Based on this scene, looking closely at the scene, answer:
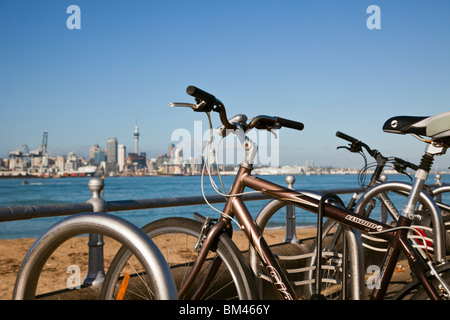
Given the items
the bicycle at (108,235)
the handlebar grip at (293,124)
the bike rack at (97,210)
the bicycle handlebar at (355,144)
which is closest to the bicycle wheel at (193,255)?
the bicycle at (108,235)

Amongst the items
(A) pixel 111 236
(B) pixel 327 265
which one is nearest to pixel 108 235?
(A) pixel 111 236

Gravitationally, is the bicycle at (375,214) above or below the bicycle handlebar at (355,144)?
below

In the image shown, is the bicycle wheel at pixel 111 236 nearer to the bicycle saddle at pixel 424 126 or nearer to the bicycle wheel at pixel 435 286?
the bicycle wheel at pixel 435 286

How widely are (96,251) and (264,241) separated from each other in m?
1.42

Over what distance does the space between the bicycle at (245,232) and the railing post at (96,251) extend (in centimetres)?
74

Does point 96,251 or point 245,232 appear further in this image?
point 96,251

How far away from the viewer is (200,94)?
2119 mm

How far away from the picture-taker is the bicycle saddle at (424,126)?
205 cm

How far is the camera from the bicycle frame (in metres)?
2.22

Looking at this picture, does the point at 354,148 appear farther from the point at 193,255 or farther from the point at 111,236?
the point at 111,236

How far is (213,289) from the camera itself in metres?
3.21

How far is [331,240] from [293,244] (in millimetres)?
1066

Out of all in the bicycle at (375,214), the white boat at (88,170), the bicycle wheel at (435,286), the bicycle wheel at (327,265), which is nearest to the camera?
the bicycle wheel at (435,286)
